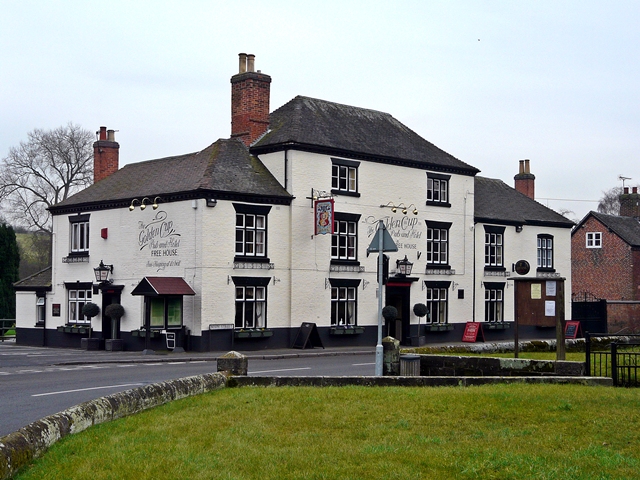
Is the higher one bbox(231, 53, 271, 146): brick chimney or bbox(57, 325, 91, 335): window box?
bbox(231, 53, 271, 146): brick chimney

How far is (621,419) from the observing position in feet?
36.6

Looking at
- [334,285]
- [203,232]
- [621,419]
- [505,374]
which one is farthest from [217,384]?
[334,285]

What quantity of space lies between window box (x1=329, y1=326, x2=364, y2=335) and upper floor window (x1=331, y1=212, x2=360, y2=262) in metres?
2.89

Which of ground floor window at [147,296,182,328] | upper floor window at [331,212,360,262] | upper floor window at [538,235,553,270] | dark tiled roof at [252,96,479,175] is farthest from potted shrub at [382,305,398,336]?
upper floor window at [538,235,553,270]

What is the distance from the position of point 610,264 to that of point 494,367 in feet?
146

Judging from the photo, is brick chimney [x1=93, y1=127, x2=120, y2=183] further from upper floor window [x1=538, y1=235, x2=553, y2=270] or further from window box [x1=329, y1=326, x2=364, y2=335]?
upper floor window [x1=538, y1=235, x2=553, y2=270]

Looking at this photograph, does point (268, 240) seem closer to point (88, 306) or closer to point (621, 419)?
point (88, 306)

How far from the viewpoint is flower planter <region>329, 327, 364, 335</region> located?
36438mm

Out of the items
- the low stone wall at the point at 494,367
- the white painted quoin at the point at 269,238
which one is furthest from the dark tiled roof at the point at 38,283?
the low stone wall at the point at 494,367

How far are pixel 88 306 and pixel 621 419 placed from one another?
94.5ft

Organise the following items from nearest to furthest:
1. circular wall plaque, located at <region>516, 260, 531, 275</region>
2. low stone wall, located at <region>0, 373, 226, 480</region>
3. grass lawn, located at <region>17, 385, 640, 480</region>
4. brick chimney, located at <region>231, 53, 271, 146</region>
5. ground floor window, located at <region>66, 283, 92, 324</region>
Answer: grass lawn, located at <region>17, 385, 640, 480</region> → low stone wall, located at <region>0, 373, 226, 480</region> → circular wall plaque, located at <region>516, 260, 531, 275</region> → brick chimney, located at <region>231, 53, 271, 146</region> → ground floor window, located at <region>66, 283, 92, 324</region>

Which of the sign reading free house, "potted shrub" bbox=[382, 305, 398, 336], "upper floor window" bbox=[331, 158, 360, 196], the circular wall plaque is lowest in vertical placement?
"potted shrub" bbox=[382, 305, 398, 336]

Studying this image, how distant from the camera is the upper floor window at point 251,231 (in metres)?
34.1

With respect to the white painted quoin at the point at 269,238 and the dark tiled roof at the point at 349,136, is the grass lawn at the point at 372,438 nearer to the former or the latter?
the white painted quoin at the point at 269,238
